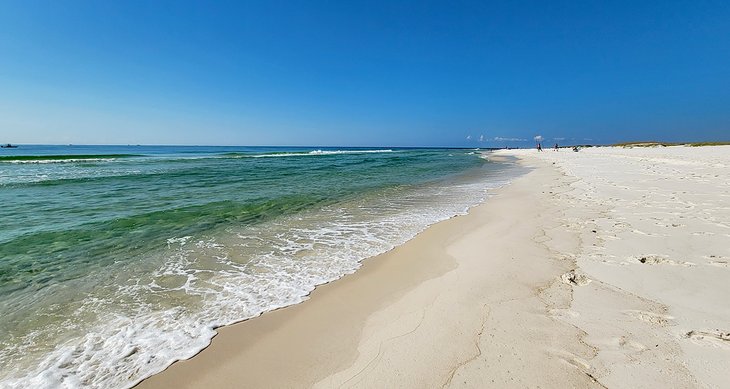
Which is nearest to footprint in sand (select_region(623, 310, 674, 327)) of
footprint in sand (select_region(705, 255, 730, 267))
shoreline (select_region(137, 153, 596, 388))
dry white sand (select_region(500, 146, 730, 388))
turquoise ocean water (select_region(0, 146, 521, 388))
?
dry white sand (select_region(500, 146, 730, 388))

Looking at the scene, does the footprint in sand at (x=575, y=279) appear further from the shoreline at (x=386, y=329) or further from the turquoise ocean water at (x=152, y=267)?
the turquoise ocean water at (x=152, y=267)

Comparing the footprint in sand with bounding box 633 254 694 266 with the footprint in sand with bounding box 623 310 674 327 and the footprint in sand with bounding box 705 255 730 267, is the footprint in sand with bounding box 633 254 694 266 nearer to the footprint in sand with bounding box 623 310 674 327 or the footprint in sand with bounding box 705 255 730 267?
the footprint in sand with bounding box 705 255 730 267

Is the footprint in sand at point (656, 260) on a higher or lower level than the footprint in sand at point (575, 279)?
higher

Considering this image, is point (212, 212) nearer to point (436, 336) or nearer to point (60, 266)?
point (60, 266)

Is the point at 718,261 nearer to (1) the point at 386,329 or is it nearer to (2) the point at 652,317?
(2) the point at 652,317

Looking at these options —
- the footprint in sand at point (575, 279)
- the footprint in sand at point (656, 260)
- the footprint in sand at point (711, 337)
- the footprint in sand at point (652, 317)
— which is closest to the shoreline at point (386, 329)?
the footprint in sand at point (575, 279)

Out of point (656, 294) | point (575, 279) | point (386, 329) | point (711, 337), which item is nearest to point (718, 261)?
point (656, 294)

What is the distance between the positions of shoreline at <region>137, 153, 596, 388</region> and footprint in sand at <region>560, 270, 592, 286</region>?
15 centimetres

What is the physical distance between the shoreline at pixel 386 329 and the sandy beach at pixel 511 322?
0.05 ft

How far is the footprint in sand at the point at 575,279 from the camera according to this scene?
4320 millimetres

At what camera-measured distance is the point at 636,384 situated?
245 cm

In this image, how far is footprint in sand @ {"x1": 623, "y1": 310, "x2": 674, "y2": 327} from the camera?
3234 millimetres

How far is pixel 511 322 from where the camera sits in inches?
138

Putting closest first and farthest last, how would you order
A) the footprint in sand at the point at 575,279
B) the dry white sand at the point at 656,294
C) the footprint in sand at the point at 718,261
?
the dry white sand at the point at 656,294, the footprint in sand at the point at 575,279, the footprint in sand at the point at 718,261
